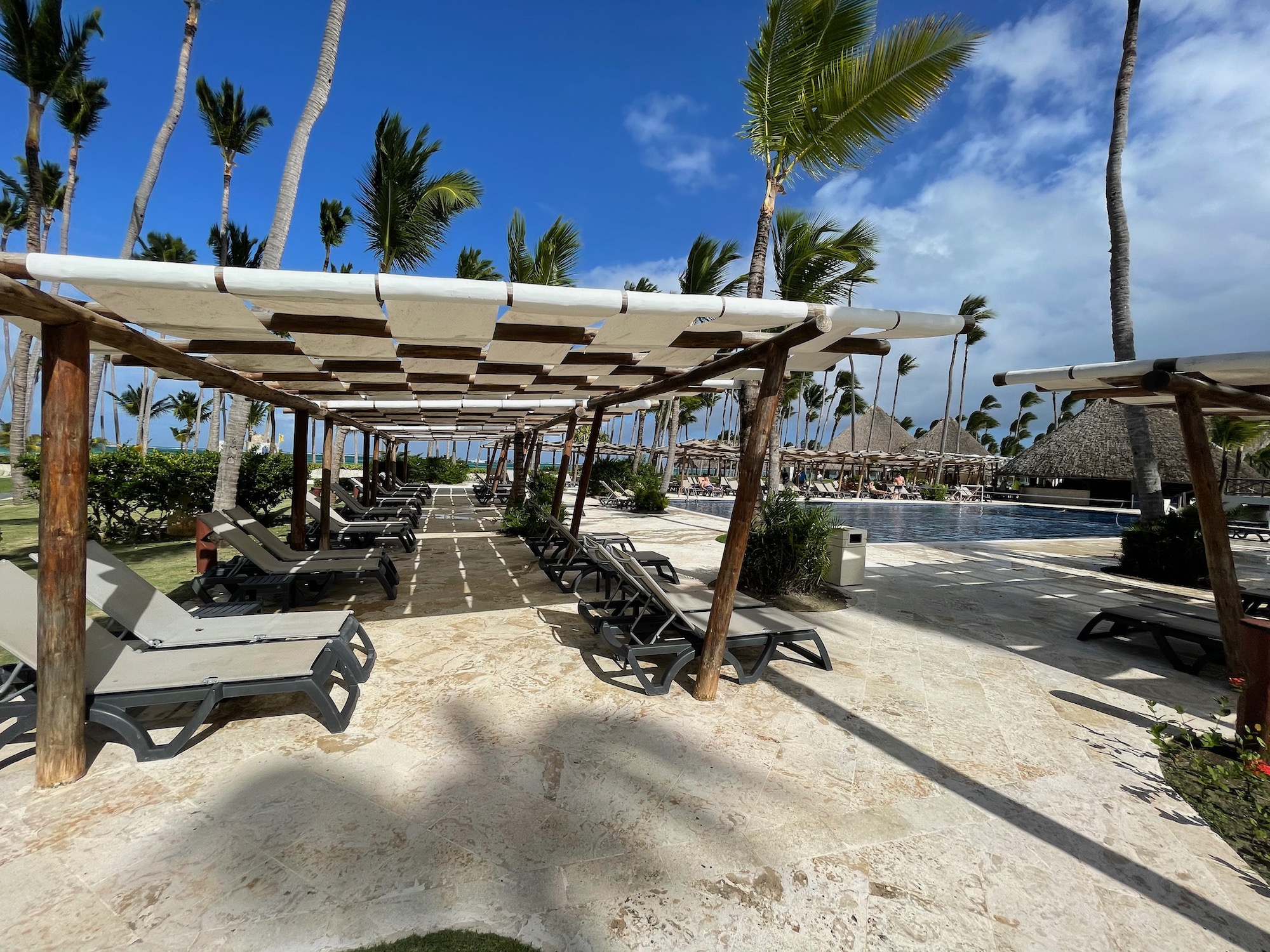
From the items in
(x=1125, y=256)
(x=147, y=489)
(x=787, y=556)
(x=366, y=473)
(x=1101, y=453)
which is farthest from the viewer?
(x=1101, y=453)

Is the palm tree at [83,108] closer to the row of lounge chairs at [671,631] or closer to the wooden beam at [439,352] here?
the wooden beam at [439,352]

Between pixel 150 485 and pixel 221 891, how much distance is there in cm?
954

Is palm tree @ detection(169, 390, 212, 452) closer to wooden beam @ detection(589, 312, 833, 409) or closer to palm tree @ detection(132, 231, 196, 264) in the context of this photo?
palm tree @ detection(132, 231, 196, 264)

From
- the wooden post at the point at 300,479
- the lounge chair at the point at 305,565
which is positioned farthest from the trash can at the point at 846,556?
the wooden post at the point at 300,479

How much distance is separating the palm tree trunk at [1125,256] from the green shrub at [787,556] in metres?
6.96

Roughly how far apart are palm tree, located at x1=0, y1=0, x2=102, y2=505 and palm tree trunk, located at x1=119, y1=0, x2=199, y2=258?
136 cm

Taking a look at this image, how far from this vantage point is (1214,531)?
4262mm

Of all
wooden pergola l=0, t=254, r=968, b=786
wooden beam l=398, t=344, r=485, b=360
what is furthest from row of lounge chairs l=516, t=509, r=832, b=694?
wooden beam l=398, t=344, r=485, b=360

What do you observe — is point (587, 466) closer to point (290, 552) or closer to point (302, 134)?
point (290, 552)

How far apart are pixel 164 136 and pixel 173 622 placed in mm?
12382

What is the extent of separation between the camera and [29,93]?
10180 mm

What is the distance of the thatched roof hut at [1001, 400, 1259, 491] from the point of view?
89.5 feet

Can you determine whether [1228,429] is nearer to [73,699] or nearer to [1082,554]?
[1082,554]

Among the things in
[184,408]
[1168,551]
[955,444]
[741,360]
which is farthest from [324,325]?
[184,408]
